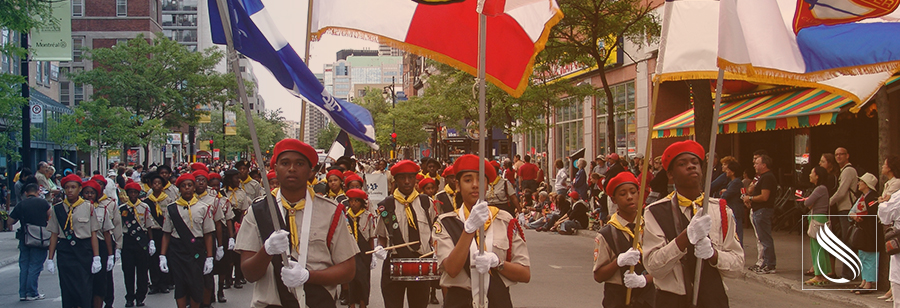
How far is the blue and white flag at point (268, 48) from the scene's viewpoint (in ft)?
14.2

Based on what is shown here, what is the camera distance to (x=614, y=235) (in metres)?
4.85

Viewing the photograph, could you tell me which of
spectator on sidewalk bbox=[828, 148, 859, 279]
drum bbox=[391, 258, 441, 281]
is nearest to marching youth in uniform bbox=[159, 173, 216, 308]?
drum bbox=[391, 258, 441, 281]

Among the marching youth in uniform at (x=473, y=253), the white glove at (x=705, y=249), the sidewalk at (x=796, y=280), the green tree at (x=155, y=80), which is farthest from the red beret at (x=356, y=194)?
the green tree at (x=155, y=80)

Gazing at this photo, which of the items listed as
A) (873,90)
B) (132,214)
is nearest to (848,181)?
(873,90)

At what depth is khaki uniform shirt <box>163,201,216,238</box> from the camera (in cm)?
809

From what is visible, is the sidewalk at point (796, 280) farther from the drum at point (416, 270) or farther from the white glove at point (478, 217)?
the white glove at point (478, 217)

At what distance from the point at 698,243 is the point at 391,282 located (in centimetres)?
342

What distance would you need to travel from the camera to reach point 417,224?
707 cm

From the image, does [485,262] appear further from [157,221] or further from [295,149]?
[157,221]

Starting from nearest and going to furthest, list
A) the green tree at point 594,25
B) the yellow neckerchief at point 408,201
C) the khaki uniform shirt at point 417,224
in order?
the khaki uniform shirt at point 417,224
the yellow neckerchief at point 408,201
the green tree at point 594,25

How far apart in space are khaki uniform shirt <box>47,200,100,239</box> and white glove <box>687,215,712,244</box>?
22.7ft

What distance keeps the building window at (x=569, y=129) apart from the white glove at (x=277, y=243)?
2585 cm

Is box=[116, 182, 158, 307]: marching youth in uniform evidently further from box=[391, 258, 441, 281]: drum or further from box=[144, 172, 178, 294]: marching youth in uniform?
box=[391, 258, 441, 281]: drum

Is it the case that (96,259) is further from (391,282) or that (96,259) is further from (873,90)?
(873,90)
